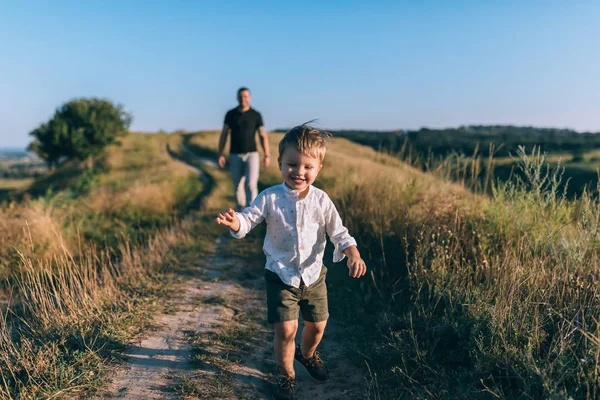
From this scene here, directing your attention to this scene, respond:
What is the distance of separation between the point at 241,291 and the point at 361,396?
91.5 inches

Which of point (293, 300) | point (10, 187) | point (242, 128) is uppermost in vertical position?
point (242, 128)

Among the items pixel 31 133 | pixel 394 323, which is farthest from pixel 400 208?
pixel 31 133

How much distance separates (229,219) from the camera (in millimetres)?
2971

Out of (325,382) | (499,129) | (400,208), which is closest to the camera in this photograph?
(325,382)

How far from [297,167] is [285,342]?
132 centimetres

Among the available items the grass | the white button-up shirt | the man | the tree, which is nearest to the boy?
the white button-up shirt

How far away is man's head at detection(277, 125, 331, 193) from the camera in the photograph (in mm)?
3031

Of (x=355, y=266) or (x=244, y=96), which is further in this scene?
(x=244, y=96)

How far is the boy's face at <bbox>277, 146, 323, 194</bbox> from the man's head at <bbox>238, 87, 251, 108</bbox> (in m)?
5.15

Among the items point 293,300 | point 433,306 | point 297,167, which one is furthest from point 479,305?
point 297,167

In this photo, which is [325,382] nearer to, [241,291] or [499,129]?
[241,291]

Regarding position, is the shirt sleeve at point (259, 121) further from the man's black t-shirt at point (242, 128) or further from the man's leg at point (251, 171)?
the man's leg at point (251, 171)

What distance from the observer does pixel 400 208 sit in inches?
256

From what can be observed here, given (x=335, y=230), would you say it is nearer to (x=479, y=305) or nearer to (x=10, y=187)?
(x=479, y=305)
